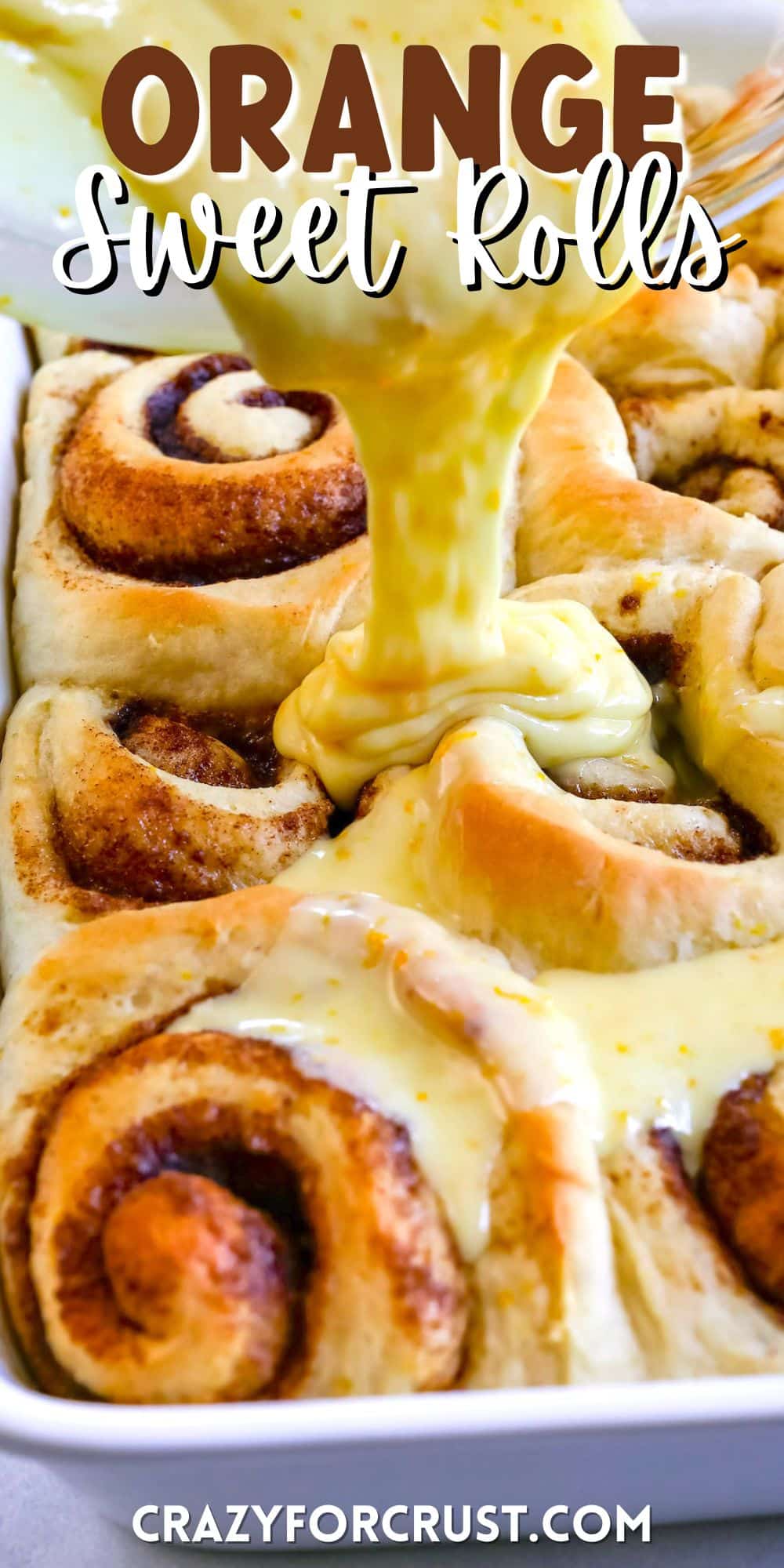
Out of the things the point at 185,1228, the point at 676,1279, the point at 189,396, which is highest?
the point at 189,396

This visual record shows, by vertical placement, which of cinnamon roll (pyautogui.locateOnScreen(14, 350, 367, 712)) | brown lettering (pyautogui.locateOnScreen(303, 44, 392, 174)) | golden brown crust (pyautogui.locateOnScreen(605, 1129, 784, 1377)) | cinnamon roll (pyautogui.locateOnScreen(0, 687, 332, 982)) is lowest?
golden brown crust (pyautogui.locateOnScreen(605, 1129, 784, 1377))

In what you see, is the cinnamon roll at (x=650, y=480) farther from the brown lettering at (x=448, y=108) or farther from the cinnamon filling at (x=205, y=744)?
the brown lettering at (x=448, y=108)

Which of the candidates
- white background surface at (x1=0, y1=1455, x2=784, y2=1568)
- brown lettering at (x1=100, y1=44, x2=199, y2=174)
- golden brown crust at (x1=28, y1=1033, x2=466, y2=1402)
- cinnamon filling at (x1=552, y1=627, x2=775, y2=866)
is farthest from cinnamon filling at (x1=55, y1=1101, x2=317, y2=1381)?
brown lettering at (x1=100, y1=44, x2=199, y2=174)

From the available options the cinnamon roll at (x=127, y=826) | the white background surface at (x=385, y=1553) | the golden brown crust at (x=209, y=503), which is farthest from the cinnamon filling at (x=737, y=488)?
the white background surface at (x=385, y=1553)

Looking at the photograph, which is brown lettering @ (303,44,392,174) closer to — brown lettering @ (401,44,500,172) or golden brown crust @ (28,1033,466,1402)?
brown lettering @ (401,44,500,172)

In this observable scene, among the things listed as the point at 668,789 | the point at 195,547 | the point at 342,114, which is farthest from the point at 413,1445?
the point at 195,547

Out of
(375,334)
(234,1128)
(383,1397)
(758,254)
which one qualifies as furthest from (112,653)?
(758,254)

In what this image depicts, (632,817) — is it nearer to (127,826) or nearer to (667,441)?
(127,826)
